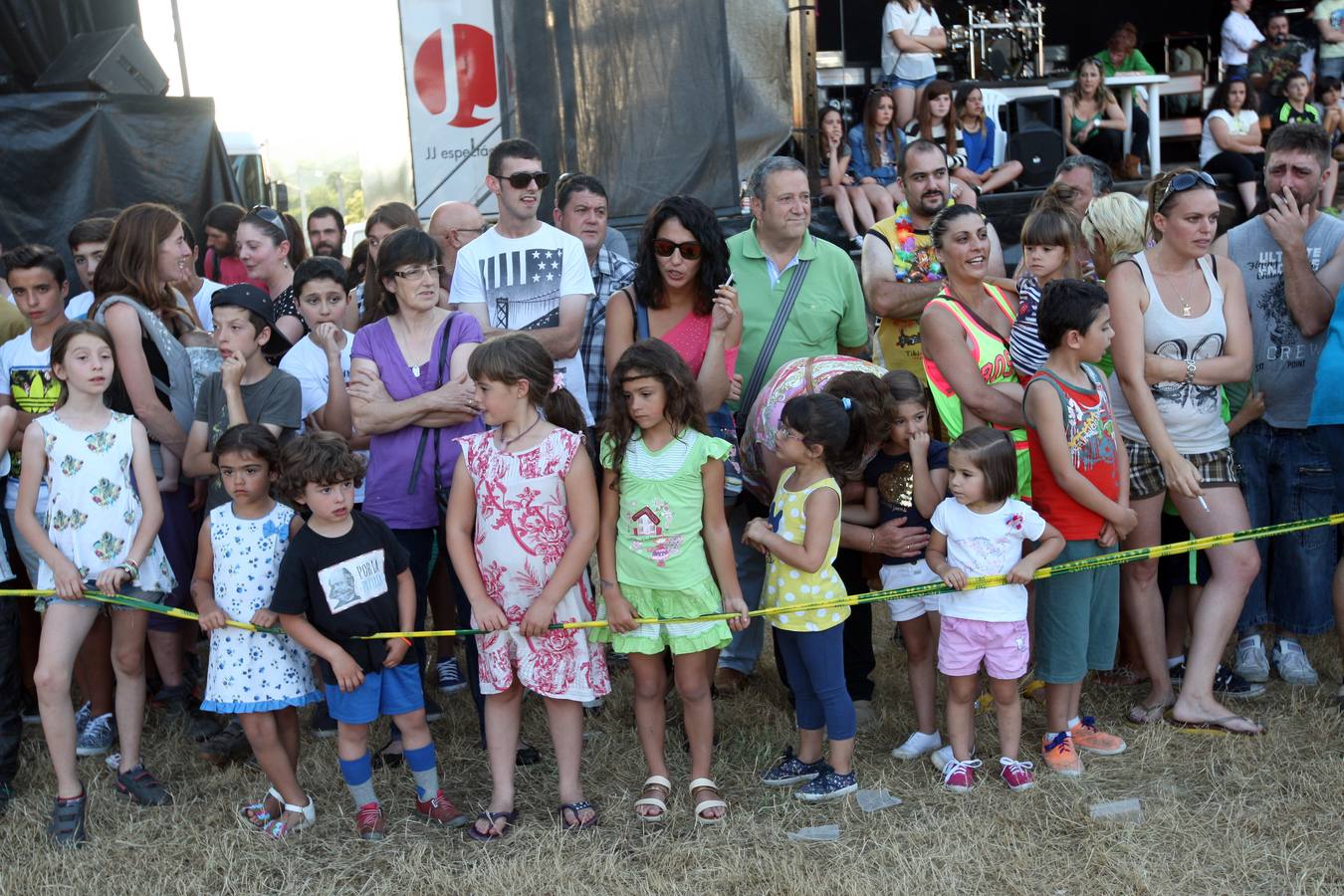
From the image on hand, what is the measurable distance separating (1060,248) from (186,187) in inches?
216

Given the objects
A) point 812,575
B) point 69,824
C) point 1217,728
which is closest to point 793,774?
point 812,575

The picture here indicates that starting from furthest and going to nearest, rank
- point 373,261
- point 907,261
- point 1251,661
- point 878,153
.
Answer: point 878,153 → point 373,261 → point 907,261 → point 1251,661

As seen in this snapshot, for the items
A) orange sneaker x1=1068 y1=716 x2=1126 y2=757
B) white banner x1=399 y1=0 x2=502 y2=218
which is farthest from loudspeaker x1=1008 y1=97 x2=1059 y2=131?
orange sneaker x1=1068 y1=716 x2=1126 y2=757

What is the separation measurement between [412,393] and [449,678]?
1.44 meters

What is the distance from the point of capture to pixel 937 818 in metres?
3.73

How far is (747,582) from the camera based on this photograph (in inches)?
185

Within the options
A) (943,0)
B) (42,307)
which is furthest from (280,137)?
(42,307)

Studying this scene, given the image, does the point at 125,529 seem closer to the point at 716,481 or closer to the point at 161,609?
the point at 161,609

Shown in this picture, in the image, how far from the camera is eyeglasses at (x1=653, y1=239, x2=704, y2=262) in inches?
162

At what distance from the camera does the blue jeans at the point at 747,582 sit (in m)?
4.59

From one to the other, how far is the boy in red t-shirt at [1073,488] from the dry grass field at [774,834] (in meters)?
0.22

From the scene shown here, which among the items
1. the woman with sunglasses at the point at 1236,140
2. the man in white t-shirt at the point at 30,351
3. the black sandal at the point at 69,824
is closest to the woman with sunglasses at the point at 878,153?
the woman with sunglasses at the point at 1236,140

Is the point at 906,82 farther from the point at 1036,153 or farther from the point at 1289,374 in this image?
the point at 1289,374

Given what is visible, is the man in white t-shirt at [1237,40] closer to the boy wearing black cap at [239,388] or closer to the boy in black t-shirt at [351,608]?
the boy wearing black cap at [239,388]
